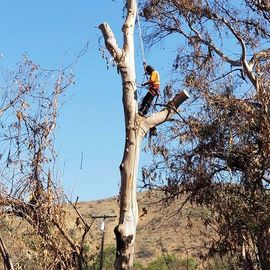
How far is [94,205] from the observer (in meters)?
34.8

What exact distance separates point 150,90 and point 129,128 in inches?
33.0

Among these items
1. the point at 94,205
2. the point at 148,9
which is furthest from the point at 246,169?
the point at 94,205

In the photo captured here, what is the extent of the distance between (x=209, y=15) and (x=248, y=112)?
3515 mm

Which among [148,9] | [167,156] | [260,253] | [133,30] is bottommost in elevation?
[260,253]

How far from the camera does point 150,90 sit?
268 inches

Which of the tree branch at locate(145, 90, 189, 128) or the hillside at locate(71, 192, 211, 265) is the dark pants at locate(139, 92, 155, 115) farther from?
the hillside at locate(71, 192, 211, 265)

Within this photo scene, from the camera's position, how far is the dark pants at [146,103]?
21.6 feet

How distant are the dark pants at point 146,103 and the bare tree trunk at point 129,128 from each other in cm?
12

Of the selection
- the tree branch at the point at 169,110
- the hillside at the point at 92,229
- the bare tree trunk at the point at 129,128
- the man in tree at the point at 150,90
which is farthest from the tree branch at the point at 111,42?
the hillside at the point at 92,229

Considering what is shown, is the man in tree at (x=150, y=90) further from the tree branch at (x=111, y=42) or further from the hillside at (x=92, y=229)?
the hillside at (x=92, y=229)

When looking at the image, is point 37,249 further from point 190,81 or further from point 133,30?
point 190,81

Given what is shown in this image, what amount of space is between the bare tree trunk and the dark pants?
4.9 inches

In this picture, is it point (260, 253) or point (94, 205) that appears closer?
point (260, 253)

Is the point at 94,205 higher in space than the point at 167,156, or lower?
higher
